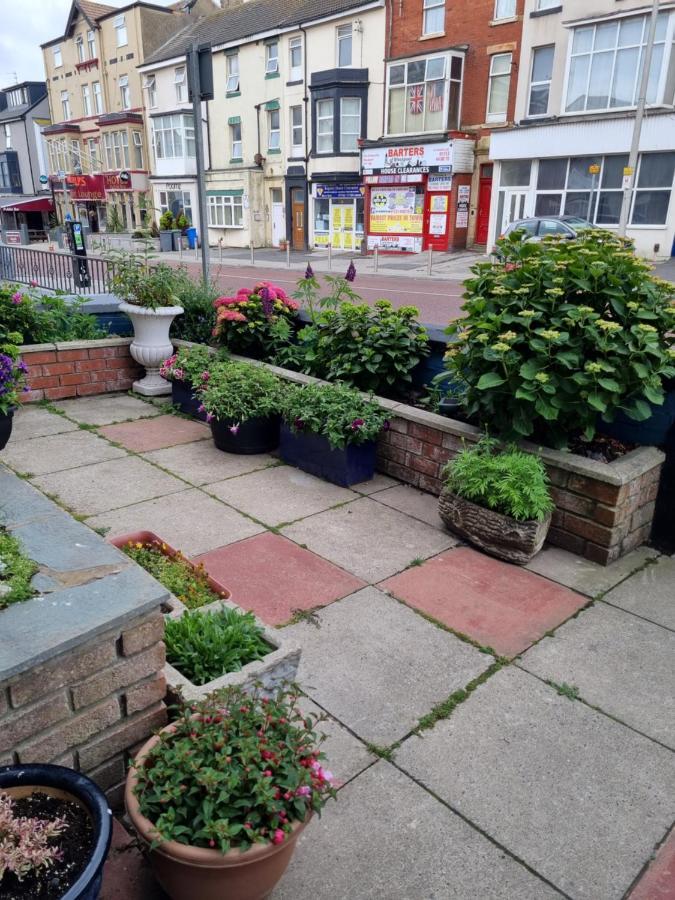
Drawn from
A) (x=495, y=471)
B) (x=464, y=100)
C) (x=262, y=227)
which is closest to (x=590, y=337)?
(x=495, y=471)

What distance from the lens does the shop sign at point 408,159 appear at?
26203mm

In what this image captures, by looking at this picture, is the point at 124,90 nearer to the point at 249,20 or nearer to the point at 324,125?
the point at 249,20

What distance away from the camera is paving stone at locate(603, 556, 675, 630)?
12.3 feet

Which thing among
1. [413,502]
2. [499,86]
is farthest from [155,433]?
[499,86]

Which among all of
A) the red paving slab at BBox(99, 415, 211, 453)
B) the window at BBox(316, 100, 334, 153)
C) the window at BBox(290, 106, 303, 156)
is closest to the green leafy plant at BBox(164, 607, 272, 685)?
the red paving slab at BBox(99, 415, 211, 453)

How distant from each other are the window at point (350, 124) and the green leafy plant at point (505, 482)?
2867 cm

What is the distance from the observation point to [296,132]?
108ft

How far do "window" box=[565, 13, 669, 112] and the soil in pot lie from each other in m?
24.8

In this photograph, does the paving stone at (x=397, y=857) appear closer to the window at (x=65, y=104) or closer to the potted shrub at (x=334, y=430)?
the potted shrub at (x=334, y=430)

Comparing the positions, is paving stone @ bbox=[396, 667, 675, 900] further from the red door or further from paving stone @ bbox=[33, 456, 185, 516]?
the red door

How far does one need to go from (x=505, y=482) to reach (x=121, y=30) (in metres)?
50.3

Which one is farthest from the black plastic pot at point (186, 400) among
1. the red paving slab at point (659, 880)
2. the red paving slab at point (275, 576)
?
the red paving slab at point (659, 880)

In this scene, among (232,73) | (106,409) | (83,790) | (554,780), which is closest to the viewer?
(83,790)

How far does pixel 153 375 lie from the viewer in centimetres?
762
